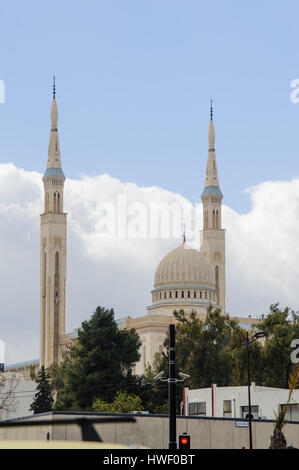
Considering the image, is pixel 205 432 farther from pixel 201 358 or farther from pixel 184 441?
pixel 201 358

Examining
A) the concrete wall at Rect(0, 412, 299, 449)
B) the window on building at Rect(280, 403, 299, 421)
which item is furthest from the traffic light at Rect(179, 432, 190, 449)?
the window on building at Rect(280, 403, 299, 421)

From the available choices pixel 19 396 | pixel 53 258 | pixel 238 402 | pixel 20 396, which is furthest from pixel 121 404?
pixel 53 258

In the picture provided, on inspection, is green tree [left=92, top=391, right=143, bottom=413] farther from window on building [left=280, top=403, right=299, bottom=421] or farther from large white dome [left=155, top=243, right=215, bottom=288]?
large white dome [left=155, top=243, right=215, bottom=288]

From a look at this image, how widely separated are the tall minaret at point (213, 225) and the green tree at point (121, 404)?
63819 millimetres

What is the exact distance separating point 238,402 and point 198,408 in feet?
18.1

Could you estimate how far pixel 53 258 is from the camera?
132m

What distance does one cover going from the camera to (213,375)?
81.1 meters

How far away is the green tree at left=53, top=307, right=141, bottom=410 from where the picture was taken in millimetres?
75250

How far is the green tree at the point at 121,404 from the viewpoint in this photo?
6819 centimetres

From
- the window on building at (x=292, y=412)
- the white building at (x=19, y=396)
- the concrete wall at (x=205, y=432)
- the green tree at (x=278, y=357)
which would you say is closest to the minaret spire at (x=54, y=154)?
the white building at (x=19, y=396)

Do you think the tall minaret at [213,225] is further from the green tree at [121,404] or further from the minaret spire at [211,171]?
the green tree at [121,404]
